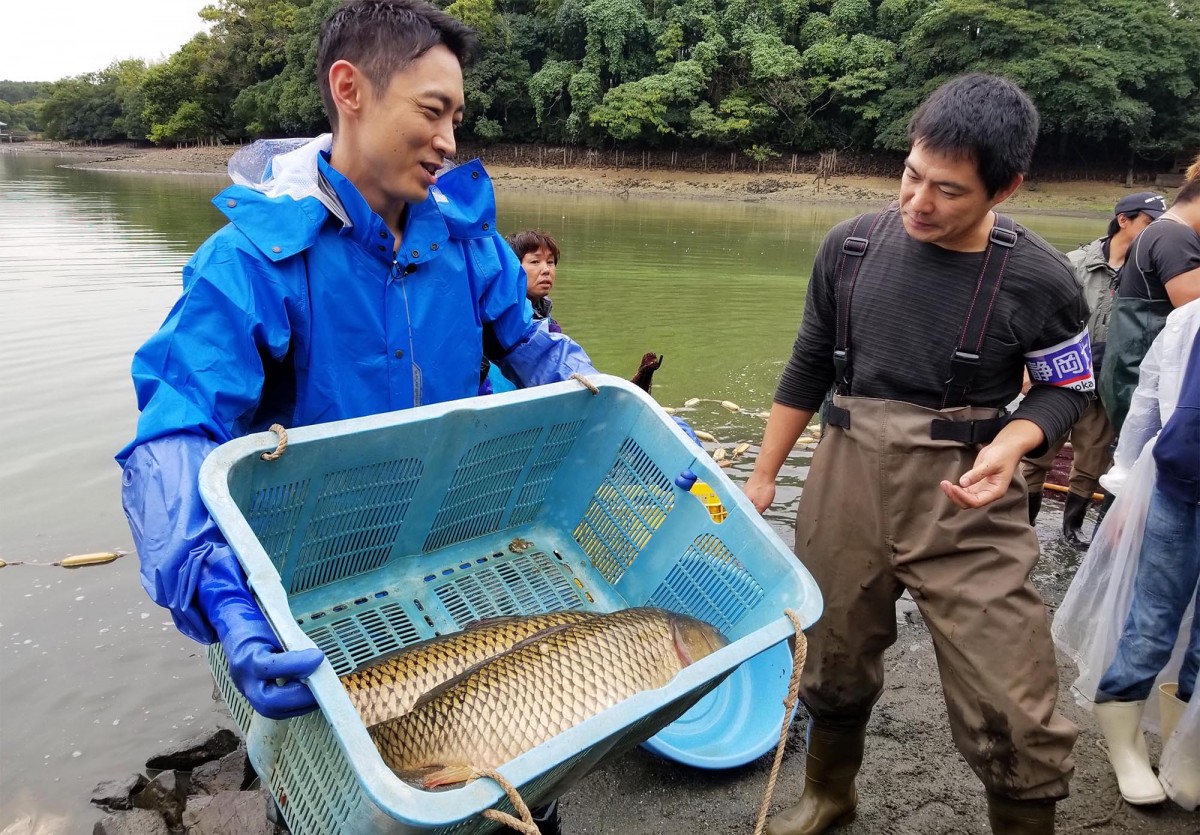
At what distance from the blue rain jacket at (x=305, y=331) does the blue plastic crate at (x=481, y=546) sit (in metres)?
0.11

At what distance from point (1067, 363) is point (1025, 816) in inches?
44.4

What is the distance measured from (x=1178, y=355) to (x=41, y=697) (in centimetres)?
462

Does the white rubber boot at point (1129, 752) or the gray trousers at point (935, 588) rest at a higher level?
the gray trousers at point (935, 588)

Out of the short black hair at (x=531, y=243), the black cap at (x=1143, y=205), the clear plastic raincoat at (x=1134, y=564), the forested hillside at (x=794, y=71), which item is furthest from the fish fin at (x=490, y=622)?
the forested hillside at (x=794, y=71)

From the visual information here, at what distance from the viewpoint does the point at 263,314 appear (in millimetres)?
1902

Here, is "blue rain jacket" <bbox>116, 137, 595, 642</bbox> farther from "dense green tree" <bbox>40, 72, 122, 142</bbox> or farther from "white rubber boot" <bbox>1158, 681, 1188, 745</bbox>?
"dense green tree" <bbox>40, 72, 122, 142</bbox>

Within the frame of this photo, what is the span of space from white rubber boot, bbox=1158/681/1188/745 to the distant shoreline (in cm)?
3187

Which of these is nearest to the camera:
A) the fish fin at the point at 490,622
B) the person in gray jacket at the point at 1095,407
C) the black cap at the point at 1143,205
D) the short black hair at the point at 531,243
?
the fish fin at the point at 490,622

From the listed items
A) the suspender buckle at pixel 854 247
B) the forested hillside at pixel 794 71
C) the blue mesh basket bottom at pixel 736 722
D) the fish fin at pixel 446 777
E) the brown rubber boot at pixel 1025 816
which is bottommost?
the blue mesh basket bottom at pixel 736 722

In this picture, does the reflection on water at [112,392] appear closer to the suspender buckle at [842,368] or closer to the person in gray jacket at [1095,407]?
the person in gray jacket at [1095,407]

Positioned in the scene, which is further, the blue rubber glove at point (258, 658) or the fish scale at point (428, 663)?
the fish scale at point (428, 663)

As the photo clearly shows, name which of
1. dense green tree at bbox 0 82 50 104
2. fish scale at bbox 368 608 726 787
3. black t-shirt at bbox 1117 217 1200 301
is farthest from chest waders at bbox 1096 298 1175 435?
Answer: dense green tree at bbox 0 82 50 104

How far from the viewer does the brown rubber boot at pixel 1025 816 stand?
2012 millimetres

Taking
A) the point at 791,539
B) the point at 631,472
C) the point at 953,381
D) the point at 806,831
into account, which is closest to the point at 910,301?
the point at 953,381
